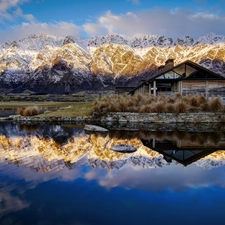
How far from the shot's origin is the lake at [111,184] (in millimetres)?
6883

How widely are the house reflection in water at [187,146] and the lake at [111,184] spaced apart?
0.05m

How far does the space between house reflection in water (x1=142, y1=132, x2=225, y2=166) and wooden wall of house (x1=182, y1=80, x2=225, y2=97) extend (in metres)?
18.9

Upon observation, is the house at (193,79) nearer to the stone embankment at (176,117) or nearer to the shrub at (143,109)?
the shrub at (143,109)

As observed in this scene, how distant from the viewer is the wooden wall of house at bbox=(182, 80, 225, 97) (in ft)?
123

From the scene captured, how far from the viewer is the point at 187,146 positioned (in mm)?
15047

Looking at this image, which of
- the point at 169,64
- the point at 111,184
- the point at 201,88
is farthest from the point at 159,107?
the point at 169,64

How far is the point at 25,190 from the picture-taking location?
8.51 meters

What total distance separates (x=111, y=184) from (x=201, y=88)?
104ft

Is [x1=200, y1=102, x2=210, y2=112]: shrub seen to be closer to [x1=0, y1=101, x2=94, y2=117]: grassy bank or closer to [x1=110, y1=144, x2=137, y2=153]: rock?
[x1=0, y1=101, x2=94, y2=117]: grassy bank

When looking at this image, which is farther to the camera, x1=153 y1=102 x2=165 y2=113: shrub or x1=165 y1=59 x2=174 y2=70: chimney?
A: x1=165 y1=59 x2=174 y2=70: chimney

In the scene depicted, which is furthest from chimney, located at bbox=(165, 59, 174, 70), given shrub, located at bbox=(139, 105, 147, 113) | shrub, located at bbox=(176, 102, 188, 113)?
shrub, located at bbox=(139, 105, 147, 113)

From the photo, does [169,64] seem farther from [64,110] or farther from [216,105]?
[216,105]

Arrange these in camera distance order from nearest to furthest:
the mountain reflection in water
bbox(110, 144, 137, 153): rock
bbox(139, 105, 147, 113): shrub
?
the mountain reflection in water → bbox(110, 144, 137, 153): rock → bbox(139, 105, 147, 113): shrub

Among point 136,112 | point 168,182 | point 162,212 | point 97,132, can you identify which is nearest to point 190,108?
point 136,112
